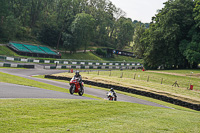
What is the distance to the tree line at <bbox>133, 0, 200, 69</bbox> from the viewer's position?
55500 mm

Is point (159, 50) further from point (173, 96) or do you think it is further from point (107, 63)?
point (173, 96)

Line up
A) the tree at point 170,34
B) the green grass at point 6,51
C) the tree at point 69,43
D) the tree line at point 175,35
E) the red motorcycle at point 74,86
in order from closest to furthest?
the red motorcycle at point 74,86 < the tree line at point 175,35 < the tree at point 170,34 < the green grass at point 6,51 < the tree at point 69,43

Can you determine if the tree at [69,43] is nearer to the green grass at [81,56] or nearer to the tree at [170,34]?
the green grass at [81,56]

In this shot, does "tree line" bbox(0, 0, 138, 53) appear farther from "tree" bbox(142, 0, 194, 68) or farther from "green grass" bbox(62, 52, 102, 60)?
"tree" bbox(142, 0, 194, 68)

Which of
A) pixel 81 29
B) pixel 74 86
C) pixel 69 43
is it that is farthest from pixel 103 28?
pixel 74 86

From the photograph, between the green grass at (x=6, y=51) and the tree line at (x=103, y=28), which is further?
the green grass at (x=6, y=51)

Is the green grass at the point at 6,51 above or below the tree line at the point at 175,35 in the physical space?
below

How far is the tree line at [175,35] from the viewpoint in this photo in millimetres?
55500

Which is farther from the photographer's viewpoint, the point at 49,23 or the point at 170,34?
the point at 49,23

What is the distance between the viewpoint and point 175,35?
55.8 metres

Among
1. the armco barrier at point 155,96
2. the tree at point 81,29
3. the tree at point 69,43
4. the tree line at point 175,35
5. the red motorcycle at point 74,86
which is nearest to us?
the red motorcycle at point 74,86

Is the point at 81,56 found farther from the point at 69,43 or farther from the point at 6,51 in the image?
the point at 6,51

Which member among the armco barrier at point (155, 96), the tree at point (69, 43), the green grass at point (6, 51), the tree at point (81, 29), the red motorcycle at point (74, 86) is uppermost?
the tree at point (81, 29)

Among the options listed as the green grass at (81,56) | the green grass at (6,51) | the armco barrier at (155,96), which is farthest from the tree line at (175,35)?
the green grass at (6,51)
